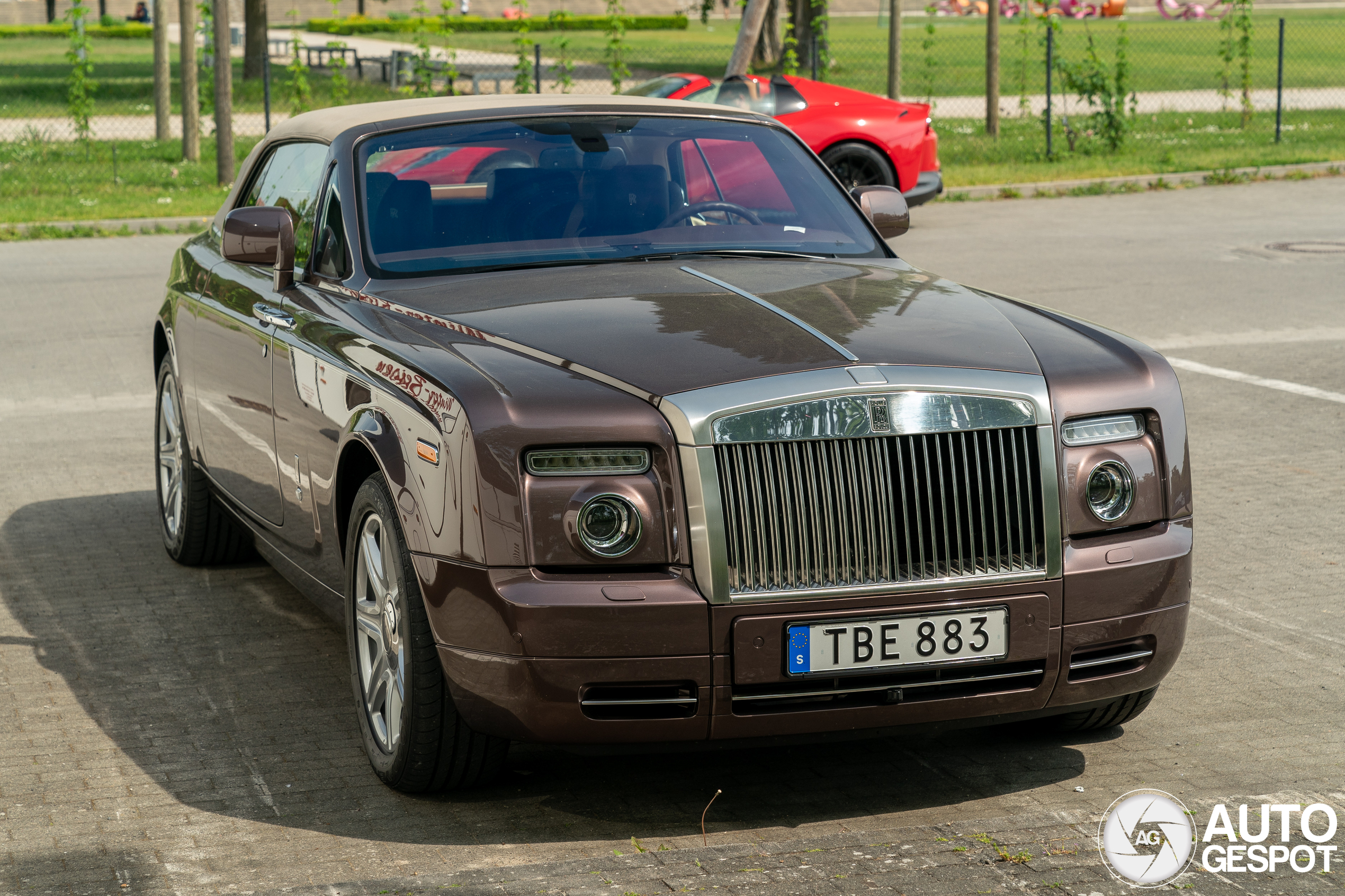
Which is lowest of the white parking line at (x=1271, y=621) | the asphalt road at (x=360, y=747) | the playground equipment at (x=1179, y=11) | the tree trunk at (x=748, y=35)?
the asphalt road at (x=360, y=747)

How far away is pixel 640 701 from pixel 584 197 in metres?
1.99

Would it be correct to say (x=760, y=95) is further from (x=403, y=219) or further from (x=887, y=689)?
(x=887, y=689)

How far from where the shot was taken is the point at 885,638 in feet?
12.3

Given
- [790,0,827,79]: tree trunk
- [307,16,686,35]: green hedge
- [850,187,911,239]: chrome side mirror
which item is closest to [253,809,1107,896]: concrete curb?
[850,187,911,239]: chrome side mirror

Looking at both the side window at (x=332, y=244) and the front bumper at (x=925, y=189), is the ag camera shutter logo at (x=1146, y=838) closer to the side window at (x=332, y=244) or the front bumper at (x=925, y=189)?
the side window at (x=332, y=244)

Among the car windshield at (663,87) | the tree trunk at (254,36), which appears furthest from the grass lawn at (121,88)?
the car windshield at (663,87)

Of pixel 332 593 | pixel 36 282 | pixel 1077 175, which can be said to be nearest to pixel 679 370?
pixel 332 593

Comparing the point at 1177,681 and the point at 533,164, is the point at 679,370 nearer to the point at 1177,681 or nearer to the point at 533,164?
the point at 533,164

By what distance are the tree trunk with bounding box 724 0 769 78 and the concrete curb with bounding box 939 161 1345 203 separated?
2.73 metres

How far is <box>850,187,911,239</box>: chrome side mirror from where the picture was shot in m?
5.80

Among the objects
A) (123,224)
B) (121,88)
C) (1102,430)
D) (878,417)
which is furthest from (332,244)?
(121,88)

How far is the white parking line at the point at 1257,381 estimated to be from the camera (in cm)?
914

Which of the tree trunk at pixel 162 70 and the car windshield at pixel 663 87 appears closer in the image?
the car windshield at pixel 663 87

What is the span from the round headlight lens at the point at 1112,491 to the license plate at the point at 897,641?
36 cm
